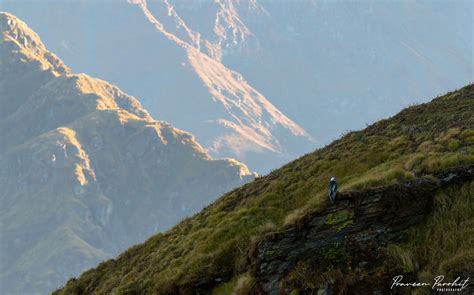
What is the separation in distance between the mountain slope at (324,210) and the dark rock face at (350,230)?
0.17ft

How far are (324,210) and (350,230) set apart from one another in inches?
49.1

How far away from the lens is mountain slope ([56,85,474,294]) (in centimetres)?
1784

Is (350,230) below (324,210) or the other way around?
below

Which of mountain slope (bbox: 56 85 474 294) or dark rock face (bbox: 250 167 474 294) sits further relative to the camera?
mountain slope (bbox: 56 85 474 294)

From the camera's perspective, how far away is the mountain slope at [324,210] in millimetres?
17844

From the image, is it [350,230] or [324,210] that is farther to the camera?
[324,210]

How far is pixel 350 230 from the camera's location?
58.5 ft

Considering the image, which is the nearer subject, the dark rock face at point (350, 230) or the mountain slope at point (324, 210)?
the dark rock face at point (350, 230)

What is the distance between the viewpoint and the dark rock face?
17.5 metres

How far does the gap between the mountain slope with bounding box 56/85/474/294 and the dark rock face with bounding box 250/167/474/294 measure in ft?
0.17

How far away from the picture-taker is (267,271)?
Answer: 60.4 ft

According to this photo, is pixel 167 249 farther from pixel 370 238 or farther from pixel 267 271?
pixel 370 238

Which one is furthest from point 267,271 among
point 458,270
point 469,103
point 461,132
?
point 469,103

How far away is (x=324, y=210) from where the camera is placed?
738 inches
